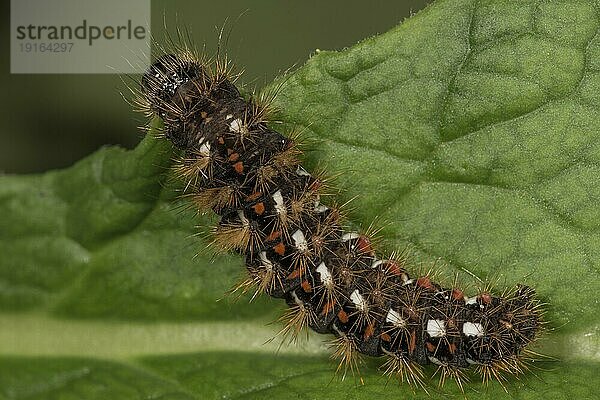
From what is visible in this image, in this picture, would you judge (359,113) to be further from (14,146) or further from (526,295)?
(14,146)

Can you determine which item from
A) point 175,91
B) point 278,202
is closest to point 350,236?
point 278,202

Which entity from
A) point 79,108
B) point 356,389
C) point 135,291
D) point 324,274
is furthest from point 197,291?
point 79,108

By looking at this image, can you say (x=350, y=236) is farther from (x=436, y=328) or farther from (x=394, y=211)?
(x=436, y=328)

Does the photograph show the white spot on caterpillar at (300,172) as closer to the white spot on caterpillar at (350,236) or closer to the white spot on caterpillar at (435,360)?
the white spot on caterpillar at (350,236)

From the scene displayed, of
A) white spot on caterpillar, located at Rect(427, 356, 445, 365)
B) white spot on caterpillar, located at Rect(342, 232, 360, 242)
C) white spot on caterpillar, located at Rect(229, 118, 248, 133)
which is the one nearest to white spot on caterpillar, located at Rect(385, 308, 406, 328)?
white spot on caterpillar, located at Rect(427, 356, 445, 365)

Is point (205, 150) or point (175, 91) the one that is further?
point (175, 91)

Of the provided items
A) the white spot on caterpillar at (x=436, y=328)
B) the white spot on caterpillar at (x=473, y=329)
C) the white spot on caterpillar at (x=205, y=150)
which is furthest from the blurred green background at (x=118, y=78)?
the white spot on caterpillar at (x=473, y=329)

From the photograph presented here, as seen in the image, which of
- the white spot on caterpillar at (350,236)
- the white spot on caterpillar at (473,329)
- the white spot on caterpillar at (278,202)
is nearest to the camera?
the white spot on caterpillar at (473,329)
